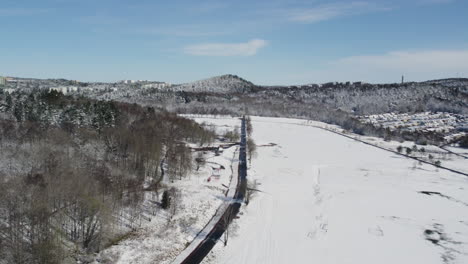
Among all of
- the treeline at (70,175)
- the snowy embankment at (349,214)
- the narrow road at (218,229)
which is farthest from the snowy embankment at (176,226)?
the snowy embankment at (349,214)

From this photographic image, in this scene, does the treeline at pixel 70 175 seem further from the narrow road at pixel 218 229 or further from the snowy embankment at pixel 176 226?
the narrow road at pixel 218 229

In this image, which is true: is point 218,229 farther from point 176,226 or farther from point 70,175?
point 70,175

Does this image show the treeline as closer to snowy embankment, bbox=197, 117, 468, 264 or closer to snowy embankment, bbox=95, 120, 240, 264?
snowy embankment, bbox=95, 120, 240, 264

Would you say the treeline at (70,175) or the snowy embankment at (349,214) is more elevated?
the treeline at (70,175)

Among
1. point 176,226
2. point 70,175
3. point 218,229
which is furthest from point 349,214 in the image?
point 70,175

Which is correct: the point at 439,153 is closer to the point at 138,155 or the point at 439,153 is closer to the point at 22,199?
the point at 138,155

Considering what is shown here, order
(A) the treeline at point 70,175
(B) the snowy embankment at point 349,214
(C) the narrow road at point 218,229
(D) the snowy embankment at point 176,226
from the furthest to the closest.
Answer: (B) the snowy embankment at point 349,214 → (C) the narrow road at point 218,229 → (D) the snowy embankment at point 176,226 → (A) the treeline at point 70,175

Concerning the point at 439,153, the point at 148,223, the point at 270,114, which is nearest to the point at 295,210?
the point at 148,223

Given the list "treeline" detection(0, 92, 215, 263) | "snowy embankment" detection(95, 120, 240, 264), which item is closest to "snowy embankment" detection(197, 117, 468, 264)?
"snowy embankment" detection(95, 120, 240, 264)
